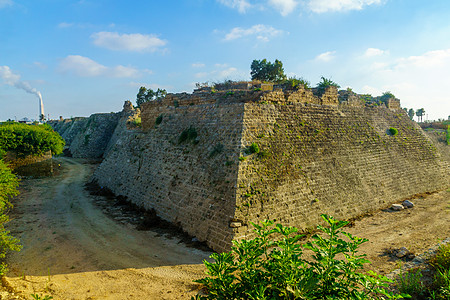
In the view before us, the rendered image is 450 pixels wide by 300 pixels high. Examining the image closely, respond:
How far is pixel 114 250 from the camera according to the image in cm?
1020

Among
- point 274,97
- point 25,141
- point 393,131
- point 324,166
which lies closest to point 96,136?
point 25,141

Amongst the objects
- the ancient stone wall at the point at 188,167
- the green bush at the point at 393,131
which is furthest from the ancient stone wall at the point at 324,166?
the ancient stone wall at the point at 188,167

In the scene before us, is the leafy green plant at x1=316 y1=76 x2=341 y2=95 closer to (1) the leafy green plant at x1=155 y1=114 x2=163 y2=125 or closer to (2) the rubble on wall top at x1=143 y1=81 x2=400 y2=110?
(2) the rubble on wall top at x1=143 y1=81 x2=400 y2=110

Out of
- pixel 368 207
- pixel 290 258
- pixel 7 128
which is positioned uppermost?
pixel 7 128

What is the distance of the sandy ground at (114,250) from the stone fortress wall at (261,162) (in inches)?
55.8

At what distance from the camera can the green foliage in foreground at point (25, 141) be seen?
80.0 feet

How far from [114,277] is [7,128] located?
86.0ft

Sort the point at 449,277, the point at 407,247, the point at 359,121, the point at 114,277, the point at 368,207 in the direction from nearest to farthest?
the point at 449,277 < the point at 114,277 < the point at 407,247 < the point at 368,207 < the point at 359,121

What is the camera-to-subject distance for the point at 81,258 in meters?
9.59

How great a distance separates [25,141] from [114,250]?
→ 76.3 ft

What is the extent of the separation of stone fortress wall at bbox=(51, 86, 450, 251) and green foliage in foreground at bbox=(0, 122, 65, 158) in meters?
12.3

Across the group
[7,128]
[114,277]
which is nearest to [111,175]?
[114,277]

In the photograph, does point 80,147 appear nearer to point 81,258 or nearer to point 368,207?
point 81,258

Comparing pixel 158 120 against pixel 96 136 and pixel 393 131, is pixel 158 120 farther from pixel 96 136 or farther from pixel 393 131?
pixel 96 136
